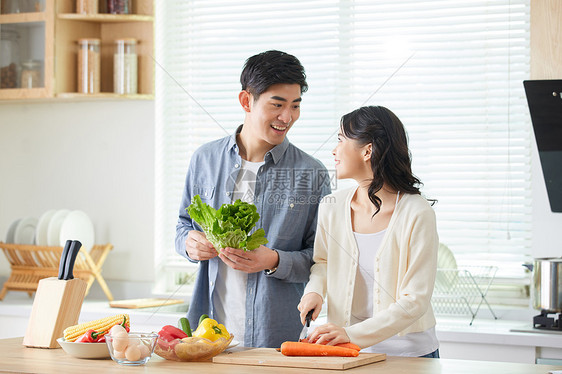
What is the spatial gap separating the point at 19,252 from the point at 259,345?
1.76m

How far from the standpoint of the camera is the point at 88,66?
3.40 m

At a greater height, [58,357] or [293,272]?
[293,272]

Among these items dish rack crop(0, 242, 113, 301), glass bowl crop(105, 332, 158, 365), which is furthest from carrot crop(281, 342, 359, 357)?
dish rack crop(0, 242, 113, 301)

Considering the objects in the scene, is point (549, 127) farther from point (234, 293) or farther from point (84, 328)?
point (84, 328)

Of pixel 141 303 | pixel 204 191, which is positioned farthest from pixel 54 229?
pixel 204 191

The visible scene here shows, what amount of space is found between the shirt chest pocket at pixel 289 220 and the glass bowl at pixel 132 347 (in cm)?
61

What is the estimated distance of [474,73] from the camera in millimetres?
3090

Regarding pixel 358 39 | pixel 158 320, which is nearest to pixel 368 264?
pixel 158 320

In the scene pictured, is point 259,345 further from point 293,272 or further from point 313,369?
point 313,369

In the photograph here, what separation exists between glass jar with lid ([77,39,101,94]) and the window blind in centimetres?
30

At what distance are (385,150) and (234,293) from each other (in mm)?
625

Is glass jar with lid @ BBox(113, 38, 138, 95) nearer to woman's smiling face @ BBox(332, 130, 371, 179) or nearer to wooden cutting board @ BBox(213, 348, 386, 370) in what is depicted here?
woman's smiling face @ BBox(332, 130, 371, 179)

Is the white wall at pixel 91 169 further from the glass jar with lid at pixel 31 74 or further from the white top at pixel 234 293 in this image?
the white top at pixel 234 293

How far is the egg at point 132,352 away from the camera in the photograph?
1595 millimetres
